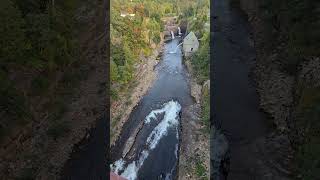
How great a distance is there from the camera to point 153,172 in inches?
991

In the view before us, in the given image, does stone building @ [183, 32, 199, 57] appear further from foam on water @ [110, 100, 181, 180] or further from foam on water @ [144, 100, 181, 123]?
foam on water @ [110, 100, 181, 180]

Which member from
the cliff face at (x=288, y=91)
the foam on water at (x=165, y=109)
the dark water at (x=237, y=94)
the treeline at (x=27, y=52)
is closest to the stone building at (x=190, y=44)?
the dark water at (x=237, y=94)

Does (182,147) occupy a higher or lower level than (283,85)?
lower

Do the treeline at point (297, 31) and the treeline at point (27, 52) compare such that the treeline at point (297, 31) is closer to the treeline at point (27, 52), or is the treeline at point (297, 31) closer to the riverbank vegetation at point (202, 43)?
the riverbank vegetation at point (202, 43)

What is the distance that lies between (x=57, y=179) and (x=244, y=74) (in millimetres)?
15799

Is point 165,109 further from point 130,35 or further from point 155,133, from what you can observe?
point 130,35

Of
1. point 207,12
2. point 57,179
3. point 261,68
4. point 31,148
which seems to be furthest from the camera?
point 207,12

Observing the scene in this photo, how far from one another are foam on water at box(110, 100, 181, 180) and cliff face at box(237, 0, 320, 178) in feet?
20.4

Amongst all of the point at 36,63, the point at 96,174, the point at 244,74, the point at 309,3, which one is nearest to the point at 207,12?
the point at 244,74

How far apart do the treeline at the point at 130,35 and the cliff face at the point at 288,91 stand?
10.9 metres

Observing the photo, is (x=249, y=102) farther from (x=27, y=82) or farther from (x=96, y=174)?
(x=27, y=82)

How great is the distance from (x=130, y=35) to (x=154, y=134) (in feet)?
56.4

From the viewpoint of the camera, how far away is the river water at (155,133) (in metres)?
25.6

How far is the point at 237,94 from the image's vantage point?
29.8 metres
